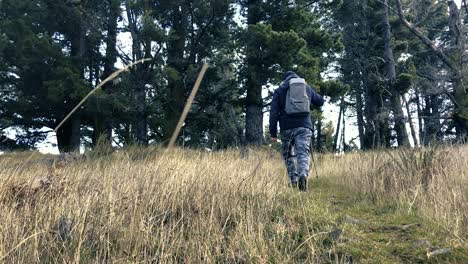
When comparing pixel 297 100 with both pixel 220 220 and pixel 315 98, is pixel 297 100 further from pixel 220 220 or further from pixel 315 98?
pixel 220 220

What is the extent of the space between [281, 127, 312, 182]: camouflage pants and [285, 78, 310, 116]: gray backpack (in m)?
0.26

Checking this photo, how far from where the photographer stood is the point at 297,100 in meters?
5.39

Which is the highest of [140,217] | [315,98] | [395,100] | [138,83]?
[395,100]

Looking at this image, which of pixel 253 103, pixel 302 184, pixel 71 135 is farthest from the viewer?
pixel 71 135

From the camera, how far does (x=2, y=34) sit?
16281mm

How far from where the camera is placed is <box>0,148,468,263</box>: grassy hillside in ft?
7.26

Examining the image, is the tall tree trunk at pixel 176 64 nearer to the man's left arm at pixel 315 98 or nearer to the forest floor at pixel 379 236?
the man's left arm at pixel 315 98

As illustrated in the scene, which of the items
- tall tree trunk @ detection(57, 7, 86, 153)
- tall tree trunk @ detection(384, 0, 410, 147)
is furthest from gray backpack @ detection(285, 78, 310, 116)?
tall tree trunk @ detection(57, 7, 86, 153)

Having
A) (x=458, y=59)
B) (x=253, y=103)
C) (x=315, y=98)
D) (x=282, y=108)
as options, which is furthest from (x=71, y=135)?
(x=458, y=59)

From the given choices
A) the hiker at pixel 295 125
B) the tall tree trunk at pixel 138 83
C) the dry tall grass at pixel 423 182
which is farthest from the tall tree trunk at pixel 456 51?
the hiker at pixel 295 125

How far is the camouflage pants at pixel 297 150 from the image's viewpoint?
5.21 meters

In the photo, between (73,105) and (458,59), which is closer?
(458,59)

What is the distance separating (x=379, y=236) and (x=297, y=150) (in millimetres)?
2583

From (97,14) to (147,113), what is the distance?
172 inches
